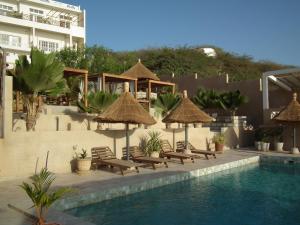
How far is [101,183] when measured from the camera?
11.0m

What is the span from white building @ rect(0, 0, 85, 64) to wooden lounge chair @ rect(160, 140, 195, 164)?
28146 mm

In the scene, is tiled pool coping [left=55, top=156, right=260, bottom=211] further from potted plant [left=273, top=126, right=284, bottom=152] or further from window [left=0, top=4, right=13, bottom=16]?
window [left=0, top=4, right=13, bottom=16]

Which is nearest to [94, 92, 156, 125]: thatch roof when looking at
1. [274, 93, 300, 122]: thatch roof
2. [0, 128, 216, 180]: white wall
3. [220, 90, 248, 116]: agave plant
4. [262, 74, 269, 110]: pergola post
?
[0, 128, 216, 180]: white wall

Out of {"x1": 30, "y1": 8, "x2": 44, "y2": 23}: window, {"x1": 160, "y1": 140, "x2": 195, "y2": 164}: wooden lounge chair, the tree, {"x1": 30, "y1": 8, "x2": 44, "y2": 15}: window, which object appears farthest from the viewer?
{"x1": 30, "y1": 8, "x2": 44, "y2": 15}: window

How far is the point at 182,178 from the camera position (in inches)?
509

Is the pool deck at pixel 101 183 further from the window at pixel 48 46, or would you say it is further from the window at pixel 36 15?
the window at pixel 48 46

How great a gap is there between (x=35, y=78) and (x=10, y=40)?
32.7 meters

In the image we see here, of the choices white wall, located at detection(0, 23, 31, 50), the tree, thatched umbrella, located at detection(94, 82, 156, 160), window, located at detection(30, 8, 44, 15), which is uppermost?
window, located at detection(30, 8, 44, 15)

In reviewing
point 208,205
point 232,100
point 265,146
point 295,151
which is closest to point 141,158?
point 208,205

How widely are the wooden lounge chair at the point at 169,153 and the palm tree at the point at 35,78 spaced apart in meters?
5.50

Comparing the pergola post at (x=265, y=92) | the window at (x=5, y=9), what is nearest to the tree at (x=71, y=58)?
the window at (x=5, y=9)

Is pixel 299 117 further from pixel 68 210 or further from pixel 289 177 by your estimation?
pixel 68 210

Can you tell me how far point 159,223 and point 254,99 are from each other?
810 inches

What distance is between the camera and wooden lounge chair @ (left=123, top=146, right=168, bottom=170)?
1381 cm
